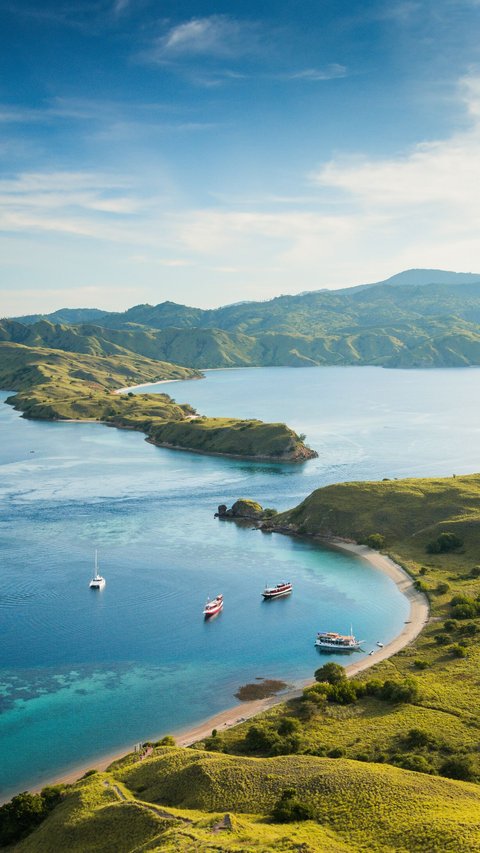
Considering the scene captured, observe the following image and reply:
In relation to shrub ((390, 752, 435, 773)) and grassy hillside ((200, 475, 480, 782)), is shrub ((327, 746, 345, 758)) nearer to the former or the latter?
grassy hillside ((200, 475, 480, 782))

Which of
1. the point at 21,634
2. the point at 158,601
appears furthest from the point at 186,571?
the point at 21,634

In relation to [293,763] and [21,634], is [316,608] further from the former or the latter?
[293,763]

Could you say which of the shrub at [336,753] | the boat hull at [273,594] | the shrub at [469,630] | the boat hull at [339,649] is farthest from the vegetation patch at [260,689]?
the boat hull at [273,594]

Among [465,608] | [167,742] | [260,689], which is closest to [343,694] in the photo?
[260,689]

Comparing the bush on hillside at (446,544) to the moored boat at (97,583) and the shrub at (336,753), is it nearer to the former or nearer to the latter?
the moored boat at (97,583)

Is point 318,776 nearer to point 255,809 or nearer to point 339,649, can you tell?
point 255,809
